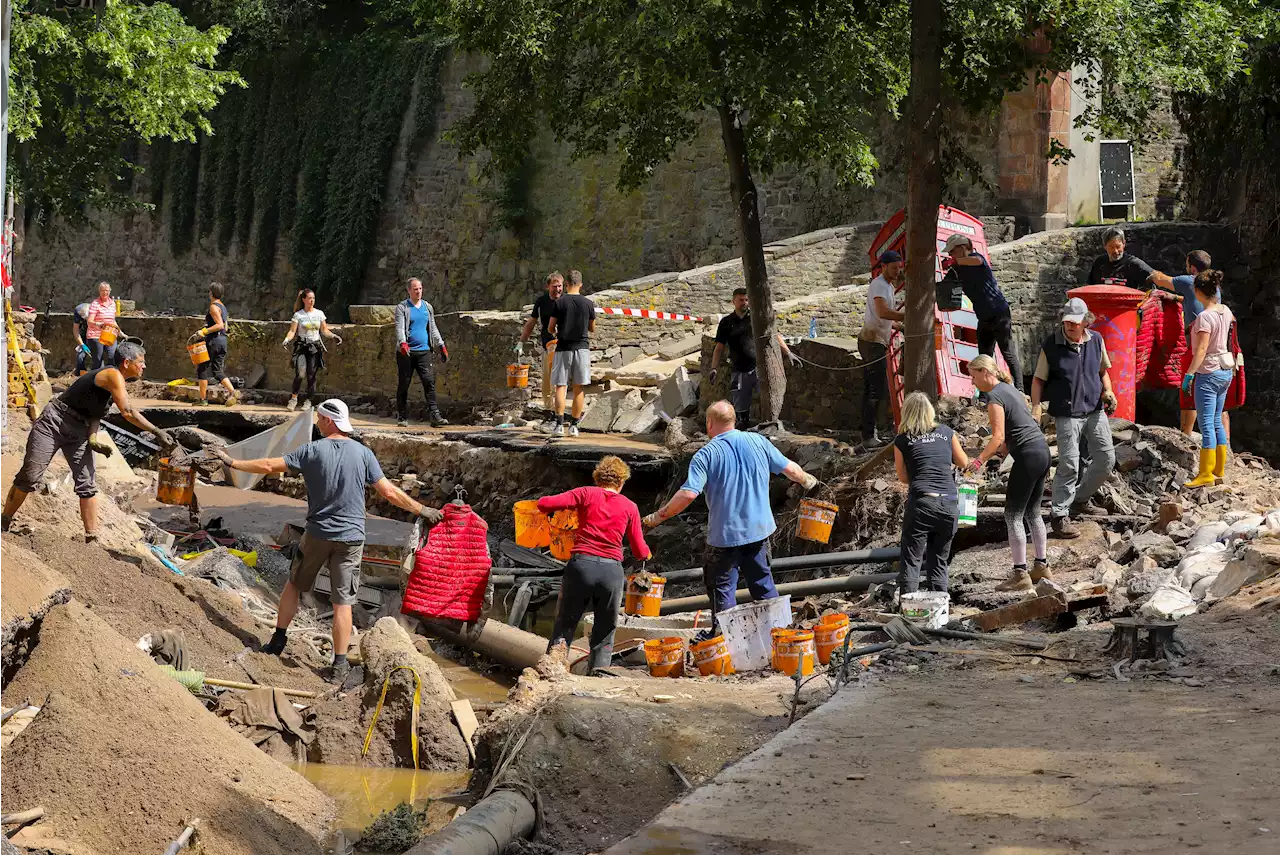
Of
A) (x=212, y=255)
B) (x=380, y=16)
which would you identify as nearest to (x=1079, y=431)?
(x=380, y=16)

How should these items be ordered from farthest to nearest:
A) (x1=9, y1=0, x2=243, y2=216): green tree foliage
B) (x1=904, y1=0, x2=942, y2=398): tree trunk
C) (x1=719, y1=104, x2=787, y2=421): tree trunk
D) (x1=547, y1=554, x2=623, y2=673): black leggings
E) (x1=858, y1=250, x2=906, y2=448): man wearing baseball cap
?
(x1=9, y1=0, x2=243, y2=216): green tree foliage
(x1=719, y1=104, x2=787, y2=421): tree trunk
(x1=858, y1=250, x2=906, y2=448): man wearing baseball cap
(x1=904, y1=0, x2=942, y2=398): tree trunk
(x1=547, y1=554, x2=623, y2=673): black leggings

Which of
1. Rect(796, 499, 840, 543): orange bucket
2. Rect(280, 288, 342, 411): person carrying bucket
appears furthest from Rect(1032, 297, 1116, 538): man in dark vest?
Rect(280, 288, 342, 411): person carrying bucket

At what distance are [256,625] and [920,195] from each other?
6095 millimetres

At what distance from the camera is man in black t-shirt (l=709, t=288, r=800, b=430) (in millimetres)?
15945

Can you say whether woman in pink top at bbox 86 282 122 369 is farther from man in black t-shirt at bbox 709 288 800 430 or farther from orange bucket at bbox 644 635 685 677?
orange bucket at bbox 644 635 685 677

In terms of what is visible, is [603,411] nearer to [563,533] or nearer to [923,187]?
[923,187]

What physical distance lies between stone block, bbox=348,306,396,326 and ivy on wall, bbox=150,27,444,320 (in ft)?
29.8

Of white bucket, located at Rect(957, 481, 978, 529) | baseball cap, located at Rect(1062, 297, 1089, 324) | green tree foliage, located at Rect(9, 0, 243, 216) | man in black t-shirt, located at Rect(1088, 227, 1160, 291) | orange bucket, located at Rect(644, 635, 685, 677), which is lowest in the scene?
orange bucket, located at Rect(644, 635, 685, 677)

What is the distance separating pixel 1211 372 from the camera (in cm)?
1123

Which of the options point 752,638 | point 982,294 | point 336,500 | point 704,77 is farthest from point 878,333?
point 336,500

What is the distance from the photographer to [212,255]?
36.8 m

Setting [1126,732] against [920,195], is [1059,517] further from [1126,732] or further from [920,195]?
[1126,732]

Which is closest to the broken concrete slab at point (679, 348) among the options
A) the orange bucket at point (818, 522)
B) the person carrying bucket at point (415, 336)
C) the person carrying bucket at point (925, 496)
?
the person carrying bucket at point (415, 336)

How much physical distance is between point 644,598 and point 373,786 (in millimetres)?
2137
